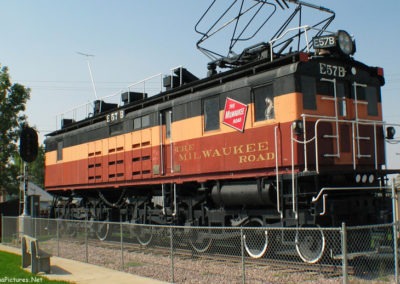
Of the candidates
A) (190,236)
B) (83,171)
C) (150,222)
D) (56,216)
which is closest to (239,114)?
(190,236)

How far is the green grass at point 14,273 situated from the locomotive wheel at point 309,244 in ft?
17.2

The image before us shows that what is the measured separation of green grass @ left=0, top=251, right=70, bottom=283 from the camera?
420 inches

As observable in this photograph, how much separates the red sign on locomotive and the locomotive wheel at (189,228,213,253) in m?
2.89

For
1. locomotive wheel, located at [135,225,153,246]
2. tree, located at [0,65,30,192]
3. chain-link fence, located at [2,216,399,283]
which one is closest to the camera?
chain-link fence, located at [2,216,399,283]

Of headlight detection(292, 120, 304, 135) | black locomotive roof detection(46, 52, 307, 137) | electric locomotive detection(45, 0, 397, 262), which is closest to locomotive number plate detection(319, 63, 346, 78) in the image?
electric locomotive detection(45, 0, 397, 262)

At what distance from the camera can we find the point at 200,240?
44.2ft

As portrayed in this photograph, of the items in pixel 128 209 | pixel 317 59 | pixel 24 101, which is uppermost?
pixel 24 101

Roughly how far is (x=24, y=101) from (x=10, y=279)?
1564 cm

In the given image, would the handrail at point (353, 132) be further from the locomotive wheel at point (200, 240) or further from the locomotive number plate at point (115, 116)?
the locomotive number plate at point (115, 116)

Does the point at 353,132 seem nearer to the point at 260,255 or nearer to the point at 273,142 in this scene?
the point at 273,142

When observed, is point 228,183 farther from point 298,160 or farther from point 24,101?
point 24,101

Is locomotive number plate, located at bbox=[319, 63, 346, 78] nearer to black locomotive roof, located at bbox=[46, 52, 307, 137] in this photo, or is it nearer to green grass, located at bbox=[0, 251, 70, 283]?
black locomotive roof, located at bbox=[46, 52, 307, 137]

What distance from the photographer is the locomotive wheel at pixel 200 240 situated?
13196 millimetres

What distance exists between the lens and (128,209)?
17.8 meters
